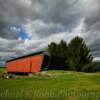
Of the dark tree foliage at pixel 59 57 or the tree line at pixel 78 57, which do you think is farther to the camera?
the dark tree foliage at pixel 59 57

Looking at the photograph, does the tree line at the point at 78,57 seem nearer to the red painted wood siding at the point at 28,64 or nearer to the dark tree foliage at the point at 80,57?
the dark tree foliage at the point at 80,57

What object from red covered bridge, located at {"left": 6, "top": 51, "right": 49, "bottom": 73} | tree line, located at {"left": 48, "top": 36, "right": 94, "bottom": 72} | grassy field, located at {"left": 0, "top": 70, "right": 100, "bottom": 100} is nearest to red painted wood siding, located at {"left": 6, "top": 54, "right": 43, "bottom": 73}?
red covered bridge, located at {"left": 6, "top": 51, "right": 49, "bottom": 73}

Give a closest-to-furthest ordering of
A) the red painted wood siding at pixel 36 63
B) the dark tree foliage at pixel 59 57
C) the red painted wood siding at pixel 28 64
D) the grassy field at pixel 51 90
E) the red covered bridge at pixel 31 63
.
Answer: the grassy field at pixel 51 90 → the red painted wood siding at pixel 36 63 → the red covered bridge at pixel 31 63 → the red painted wood siding at pixel 28 64 → the dark tree foliage at pixel 59 57

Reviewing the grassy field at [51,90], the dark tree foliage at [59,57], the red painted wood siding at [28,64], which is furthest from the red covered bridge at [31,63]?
the grassy field at [51,90]

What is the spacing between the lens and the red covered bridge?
187 ft

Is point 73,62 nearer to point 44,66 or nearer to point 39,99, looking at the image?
point 44,66

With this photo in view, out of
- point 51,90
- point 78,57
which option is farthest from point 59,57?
point 51,90

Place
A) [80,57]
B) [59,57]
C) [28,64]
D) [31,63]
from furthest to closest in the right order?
[59,57] < [28,64] < [31,63] < [80,57]

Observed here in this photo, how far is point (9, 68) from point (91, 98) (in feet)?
205

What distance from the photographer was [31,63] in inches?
2361

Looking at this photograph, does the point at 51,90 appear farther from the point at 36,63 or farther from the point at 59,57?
the point at 59,57

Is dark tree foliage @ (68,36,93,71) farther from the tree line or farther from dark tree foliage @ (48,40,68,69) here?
dark tree foliage @ (48,40,68,69)

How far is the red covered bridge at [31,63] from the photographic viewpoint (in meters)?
56.9

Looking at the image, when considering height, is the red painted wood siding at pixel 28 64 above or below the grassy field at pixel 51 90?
above
